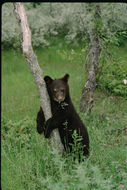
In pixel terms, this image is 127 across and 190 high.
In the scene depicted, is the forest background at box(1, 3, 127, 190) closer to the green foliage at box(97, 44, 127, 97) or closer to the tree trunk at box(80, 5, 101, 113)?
the green foliage at box(97, 44, 127, 97)

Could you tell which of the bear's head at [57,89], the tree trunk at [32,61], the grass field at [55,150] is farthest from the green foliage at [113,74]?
the tree trunk at [32,61]

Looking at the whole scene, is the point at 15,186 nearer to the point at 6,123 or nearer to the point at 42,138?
the point at 42,138

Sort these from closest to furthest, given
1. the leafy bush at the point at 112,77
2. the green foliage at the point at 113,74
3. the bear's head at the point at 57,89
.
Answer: the bear's head at the point at 57,89 → the green foliage at the point at 113,74 → the leafy bush at the point at 112,77

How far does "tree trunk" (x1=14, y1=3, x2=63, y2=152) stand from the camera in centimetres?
350

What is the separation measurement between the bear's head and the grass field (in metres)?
0.72

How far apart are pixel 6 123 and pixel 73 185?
342 cm

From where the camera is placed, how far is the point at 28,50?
349 centimetres

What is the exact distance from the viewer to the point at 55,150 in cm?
308

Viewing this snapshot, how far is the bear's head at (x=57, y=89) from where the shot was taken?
3650 millimetres

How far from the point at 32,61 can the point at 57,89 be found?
0.50 meters

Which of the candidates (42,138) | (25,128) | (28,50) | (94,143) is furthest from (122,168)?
(25,128)

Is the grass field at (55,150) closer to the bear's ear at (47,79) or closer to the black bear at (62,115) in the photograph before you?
the black bear at (62,115)

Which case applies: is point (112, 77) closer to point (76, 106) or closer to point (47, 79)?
point (76, 106)

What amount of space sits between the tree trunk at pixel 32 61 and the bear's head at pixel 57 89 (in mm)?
91
